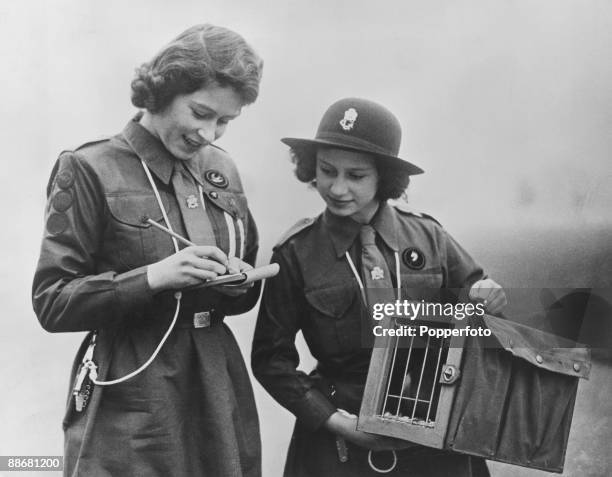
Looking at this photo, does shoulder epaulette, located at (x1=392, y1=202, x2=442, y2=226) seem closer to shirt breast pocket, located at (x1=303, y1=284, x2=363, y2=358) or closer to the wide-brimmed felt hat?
the wide-brimmed felt hat

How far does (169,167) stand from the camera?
142 centimetres

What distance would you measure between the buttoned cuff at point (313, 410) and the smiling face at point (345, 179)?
42 centimetres

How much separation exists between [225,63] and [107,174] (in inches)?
12.5

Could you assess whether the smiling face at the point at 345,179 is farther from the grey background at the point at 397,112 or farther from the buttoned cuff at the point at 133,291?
the buttoned cuff at the point at 133,291

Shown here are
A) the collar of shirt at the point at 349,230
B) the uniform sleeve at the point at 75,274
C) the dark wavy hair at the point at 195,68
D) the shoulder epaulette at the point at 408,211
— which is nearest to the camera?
the uniform sleeve at the point at 75,274

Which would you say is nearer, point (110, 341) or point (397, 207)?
point (110, 341)

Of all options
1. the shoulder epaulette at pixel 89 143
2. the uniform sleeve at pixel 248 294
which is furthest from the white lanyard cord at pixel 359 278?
the shoulder epaulette at pixel 89 143

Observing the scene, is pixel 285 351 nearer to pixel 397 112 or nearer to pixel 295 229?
pixel 295 229

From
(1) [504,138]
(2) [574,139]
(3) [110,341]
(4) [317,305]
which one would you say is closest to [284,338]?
(4) [317,305]

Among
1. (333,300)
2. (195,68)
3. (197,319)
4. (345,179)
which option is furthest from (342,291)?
(195,68)

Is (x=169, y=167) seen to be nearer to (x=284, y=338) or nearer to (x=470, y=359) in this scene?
(x=284, y=338)

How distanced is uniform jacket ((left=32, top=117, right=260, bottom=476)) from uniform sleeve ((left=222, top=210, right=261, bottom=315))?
72 millimetres

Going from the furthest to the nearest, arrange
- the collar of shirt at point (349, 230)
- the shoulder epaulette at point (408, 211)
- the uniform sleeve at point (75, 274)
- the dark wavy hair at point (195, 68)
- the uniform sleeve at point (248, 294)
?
the shoulder epaulette at point (408, 211) < the collar of shirt at point (349, 230) < the uniform sleeve at point (248, 294) < the dark wavy hair at point (195, 68) < the uniform sleeve at point (75, 274)

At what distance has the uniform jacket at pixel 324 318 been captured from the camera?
5.19 ft
